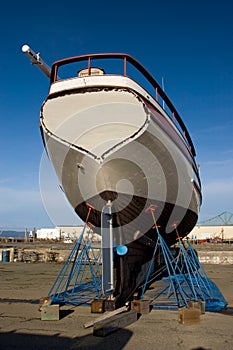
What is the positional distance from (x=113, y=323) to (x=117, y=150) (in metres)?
2.99

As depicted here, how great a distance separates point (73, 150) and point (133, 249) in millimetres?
2911

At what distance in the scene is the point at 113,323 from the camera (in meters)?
5.45

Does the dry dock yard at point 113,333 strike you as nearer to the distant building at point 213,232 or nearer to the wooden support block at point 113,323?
the wooden support block at point 113,323

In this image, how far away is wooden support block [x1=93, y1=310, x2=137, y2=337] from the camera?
5141 mm

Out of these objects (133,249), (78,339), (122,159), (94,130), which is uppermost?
(94,130)

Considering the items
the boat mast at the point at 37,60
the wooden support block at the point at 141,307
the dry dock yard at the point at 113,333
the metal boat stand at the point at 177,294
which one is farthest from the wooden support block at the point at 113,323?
the boat mast at the point at 37,60

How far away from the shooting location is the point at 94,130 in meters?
6.57

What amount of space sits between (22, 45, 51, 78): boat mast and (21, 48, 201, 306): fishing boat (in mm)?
121

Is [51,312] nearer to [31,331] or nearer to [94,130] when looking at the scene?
[31,331]

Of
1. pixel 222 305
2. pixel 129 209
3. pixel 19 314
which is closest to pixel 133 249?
pixel 129 209

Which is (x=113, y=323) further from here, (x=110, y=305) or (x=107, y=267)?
(x=107, y=267)

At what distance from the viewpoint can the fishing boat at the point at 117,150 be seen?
20.6ft

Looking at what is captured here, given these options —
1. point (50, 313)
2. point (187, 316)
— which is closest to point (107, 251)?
point (50, 313)

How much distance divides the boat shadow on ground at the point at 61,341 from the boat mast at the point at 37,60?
4.94 metres
